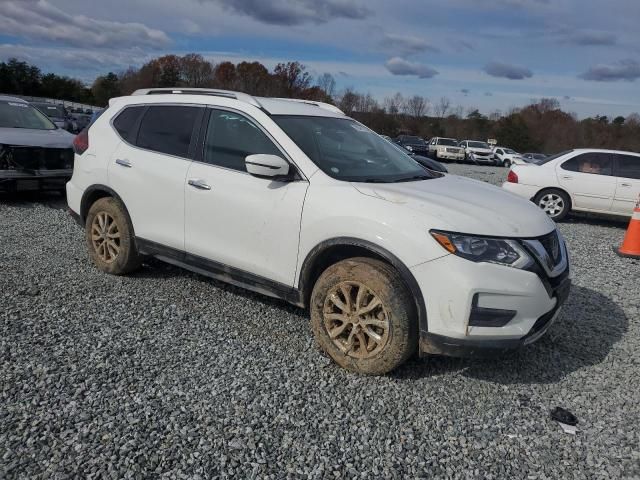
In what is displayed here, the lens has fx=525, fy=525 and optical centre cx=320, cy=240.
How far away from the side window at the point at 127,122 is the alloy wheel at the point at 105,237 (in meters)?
0.79

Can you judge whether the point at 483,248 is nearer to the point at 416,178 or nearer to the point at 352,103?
the point at 416,178

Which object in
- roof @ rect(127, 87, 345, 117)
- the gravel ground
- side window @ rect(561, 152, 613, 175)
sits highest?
roof @ rect(127, 87, 345, 117)

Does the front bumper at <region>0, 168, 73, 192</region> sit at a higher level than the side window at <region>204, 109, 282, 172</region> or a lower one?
lower

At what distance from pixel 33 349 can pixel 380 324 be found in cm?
242

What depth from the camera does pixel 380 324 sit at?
344 cm

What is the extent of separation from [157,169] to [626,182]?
924 cm

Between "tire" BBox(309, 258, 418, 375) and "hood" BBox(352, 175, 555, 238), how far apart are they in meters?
0.44

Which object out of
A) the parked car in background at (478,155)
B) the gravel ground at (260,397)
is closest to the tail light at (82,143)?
the gravel ground at (260,397)

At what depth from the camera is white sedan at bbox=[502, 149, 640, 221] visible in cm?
1020

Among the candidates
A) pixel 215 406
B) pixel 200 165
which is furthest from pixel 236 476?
pixel 200 165

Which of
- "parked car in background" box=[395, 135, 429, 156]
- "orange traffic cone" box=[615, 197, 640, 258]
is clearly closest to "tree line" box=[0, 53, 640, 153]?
"parked car in background" box=[395, 135, 429, 156]

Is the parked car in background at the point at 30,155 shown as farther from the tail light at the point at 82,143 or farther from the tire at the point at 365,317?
the tire at the point at 365,317

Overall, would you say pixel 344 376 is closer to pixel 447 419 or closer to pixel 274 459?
pixel 447 419

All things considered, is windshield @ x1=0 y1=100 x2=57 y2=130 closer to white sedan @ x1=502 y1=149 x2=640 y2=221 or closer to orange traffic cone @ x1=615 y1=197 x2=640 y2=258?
white sedan @ x1=502 y1=149 x2=640 y2=221
